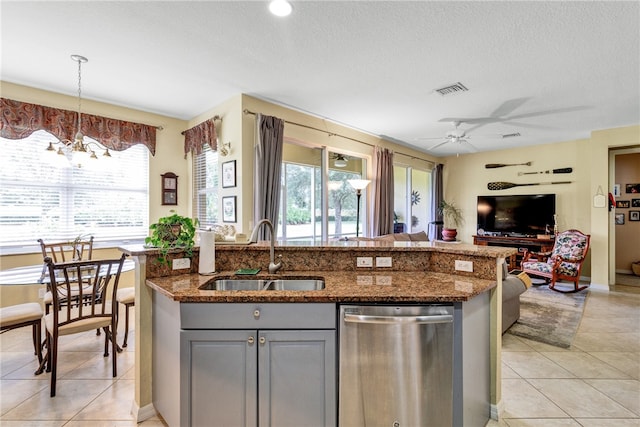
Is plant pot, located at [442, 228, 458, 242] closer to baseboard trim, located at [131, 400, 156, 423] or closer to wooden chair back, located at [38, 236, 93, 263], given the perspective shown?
baseboard trim, located at [131, 400, 156, 423]

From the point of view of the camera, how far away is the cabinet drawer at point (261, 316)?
1593mm

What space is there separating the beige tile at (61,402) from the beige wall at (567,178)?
280 inches

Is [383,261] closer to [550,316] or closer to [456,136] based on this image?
[550,316]

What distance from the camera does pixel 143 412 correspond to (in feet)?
6.32

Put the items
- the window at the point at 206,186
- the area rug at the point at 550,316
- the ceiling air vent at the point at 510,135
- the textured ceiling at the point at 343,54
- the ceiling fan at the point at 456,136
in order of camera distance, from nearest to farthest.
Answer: the textured ceiling at the point at 343,54
the area rug at the point at 550,316
the window at the point at 206,186
the ceiling fan at the point at 456,136
the ceiling air vent at the point at 510,135

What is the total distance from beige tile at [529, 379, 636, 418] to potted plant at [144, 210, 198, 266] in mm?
2796

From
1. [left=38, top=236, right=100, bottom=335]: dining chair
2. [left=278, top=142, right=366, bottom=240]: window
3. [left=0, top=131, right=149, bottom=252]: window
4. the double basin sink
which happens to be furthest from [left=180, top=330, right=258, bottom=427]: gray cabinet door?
[left=278, top=142, right=366, bottom=240]: window

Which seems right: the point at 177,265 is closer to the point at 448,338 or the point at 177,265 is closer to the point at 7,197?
the point at 448,338

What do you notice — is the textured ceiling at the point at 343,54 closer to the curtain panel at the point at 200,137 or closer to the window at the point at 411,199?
the curtain panel at the point at 200,137

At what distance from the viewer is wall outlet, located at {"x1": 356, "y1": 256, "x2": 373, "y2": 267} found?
7.22 feet

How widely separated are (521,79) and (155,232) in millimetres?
3873

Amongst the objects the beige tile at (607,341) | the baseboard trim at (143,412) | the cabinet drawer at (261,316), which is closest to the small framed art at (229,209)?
the baseboard trim at (143,412)

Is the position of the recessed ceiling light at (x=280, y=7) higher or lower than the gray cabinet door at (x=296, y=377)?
higher

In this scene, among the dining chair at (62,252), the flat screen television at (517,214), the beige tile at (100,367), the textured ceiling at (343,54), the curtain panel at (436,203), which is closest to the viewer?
the textured ceiling at (343,54)
